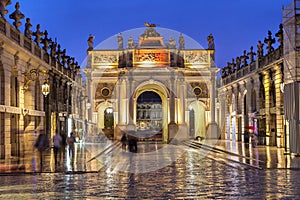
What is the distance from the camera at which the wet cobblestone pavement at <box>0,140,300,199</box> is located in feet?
43.5

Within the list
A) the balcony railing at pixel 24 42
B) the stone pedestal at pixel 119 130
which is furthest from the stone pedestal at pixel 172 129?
the balcony railing at pixel 24 42

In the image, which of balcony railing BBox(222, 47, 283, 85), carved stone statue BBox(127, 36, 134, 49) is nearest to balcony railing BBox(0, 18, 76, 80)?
balcony railing BBox(222, 47, 283, 85)

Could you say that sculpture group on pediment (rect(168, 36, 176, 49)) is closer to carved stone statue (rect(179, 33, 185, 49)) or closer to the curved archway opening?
carved stone statue (rect(179, 33, 185, 49))

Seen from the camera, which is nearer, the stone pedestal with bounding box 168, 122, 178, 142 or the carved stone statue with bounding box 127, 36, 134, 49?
the stone pedestal with bounding box 168, 122, 178, 142

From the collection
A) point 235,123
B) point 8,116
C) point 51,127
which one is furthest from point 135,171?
point 235,123

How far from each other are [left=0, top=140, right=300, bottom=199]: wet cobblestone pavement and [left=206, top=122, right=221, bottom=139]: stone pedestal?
36891 millimetres

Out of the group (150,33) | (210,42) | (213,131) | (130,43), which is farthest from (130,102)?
(210,42)

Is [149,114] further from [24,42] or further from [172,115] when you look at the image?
[24,42]

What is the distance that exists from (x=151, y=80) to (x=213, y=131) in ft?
30.2

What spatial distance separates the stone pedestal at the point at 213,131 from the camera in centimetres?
5877

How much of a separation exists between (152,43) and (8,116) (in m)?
35.4

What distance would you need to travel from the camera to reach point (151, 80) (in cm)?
5822

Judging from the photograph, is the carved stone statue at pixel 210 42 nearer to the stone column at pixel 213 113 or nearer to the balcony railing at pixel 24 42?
the stone column at pixel 213 113

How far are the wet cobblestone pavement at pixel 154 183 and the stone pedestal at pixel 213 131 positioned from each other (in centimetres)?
3689
